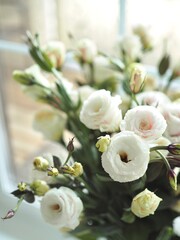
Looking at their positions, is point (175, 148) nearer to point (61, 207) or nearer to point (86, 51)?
point (61, 207)

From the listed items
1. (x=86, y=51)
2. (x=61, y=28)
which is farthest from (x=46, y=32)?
(x=86, y=51)

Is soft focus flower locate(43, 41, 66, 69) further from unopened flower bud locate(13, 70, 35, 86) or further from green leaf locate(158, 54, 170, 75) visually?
green leaf locate(158, 54, 170, 75)

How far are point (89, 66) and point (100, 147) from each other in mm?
256

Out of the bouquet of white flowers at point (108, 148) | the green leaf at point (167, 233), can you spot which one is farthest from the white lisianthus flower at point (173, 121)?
the green leaf at point (167, 233)

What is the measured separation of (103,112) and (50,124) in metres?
0.18

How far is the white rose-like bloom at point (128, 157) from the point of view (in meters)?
0.32

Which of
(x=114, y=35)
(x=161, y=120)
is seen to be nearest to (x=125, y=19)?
(x=114, y=35)

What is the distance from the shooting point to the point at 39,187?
408mm

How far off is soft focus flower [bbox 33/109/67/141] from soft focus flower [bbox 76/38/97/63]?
0.32 feet

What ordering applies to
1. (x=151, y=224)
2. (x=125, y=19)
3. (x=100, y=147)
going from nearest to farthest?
1. (x=100, y=147)
2. (x=151, y=224)
3. (x=125, y=19)

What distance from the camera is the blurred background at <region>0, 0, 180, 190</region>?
0.66 metres

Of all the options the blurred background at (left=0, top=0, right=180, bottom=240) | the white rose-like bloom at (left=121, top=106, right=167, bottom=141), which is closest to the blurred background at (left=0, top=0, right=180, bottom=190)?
the blurred background at (left=0, top=0, right=180, bottom=240)

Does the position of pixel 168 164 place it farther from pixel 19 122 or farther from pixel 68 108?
pixel 19 122

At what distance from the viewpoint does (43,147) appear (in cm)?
92
